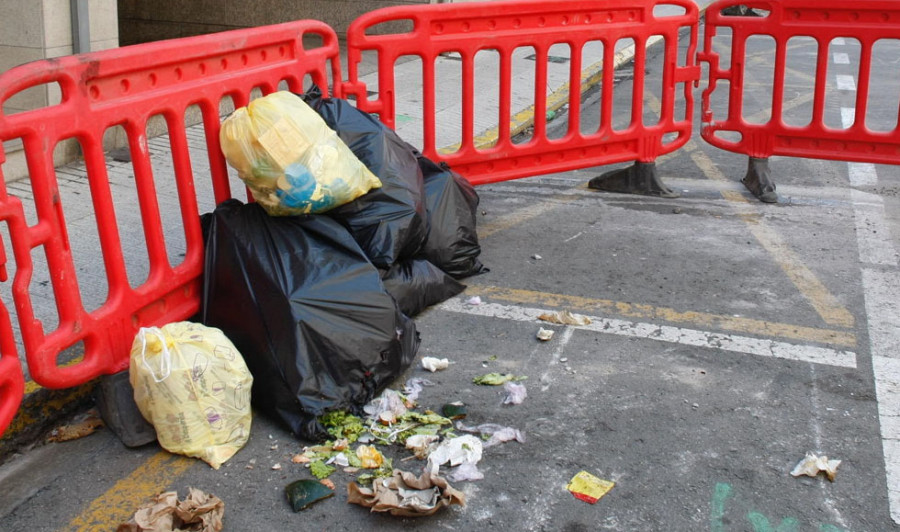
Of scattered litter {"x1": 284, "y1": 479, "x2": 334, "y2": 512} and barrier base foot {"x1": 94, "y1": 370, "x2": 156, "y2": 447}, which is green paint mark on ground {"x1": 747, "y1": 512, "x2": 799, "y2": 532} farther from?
barrier base foot {"x1": 94, "y1": 370, "x2": 156, "y2": 447}

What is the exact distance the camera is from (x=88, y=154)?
364cm

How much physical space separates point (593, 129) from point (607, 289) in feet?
13.9

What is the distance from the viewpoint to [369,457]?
138 inches

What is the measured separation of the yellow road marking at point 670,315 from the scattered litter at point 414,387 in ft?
3.29

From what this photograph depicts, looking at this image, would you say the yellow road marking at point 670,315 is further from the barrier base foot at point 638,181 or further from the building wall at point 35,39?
the building wall at point 35,39

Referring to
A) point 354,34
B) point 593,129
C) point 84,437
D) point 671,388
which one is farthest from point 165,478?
point 593,129

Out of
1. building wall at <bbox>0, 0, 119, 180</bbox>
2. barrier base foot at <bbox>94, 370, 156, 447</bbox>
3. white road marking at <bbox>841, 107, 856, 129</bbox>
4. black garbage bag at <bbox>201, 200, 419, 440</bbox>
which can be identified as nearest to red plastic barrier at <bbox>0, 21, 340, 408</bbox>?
barrier base foot at <bbox>94, 370, 156, 447</bbox>

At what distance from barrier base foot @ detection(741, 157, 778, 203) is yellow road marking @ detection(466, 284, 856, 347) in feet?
7.43

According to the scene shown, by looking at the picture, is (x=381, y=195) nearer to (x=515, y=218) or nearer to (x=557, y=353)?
(x=557, y=353)

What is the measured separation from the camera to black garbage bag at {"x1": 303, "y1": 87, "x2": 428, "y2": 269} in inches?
177

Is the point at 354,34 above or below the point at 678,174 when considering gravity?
above

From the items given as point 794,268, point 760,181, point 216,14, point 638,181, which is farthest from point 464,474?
point 216,14

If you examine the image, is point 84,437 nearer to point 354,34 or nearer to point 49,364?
point 49,364

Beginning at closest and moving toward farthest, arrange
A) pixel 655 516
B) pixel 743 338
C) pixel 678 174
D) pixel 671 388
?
pixel 655 516
pixel 671 388
pixel 743 338
pixel 678 174
